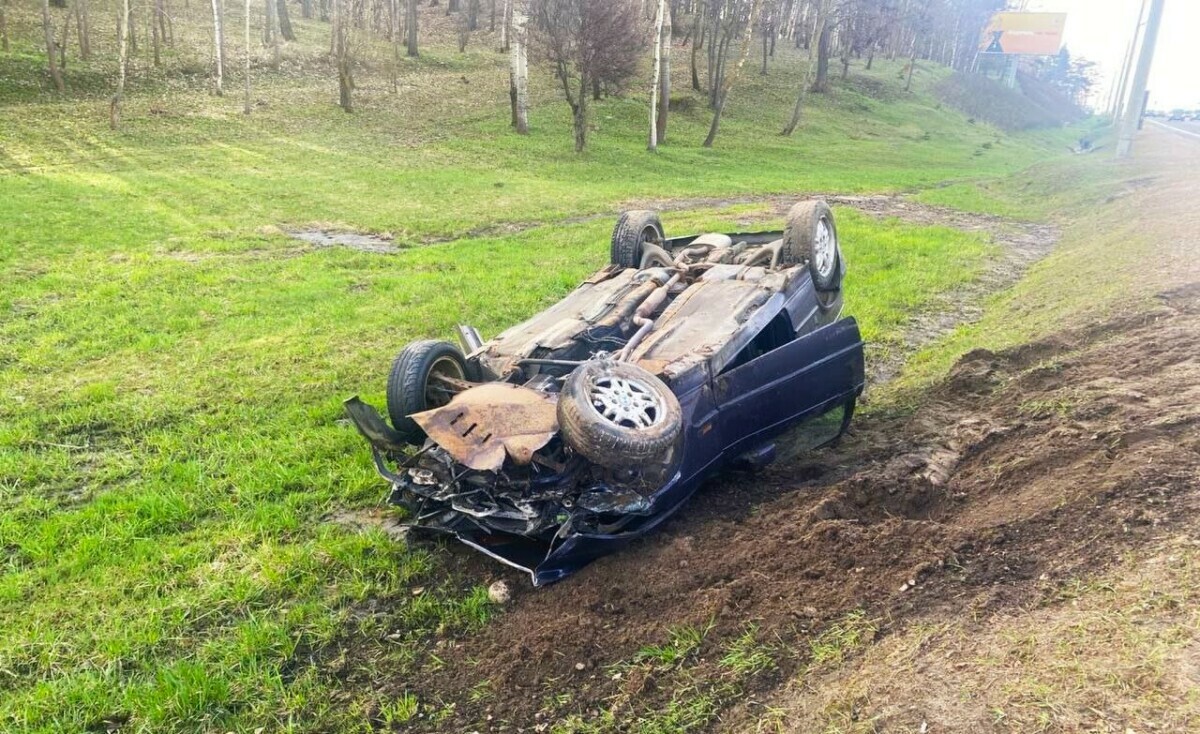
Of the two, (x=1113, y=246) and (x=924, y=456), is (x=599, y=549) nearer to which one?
(x=924, y=456)

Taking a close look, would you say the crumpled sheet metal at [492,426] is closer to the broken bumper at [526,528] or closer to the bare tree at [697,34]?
the broken bumper at [526,528]

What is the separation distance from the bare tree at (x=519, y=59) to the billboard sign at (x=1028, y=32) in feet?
200

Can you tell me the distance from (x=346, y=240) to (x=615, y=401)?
993cm

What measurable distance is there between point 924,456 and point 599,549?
7.62ft

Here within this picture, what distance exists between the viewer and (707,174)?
72.7 feet

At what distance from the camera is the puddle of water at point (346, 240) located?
12.0 metres

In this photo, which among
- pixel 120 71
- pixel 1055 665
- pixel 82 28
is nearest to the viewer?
pixel 1055 665

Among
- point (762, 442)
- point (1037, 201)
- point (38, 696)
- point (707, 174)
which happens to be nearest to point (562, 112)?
point (707, 174)

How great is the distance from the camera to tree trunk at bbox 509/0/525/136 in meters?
21.1

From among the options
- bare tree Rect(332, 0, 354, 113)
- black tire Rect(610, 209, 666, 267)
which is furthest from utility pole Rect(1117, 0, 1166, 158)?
bare tree Rect(332, 0, 354, 113)

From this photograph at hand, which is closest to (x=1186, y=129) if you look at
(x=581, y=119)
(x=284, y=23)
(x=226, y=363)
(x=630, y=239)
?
(x=581, y=119)

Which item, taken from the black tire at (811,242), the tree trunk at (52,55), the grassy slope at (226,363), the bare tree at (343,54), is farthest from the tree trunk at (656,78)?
the black tire at (811,242)

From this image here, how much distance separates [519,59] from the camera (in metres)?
23.1

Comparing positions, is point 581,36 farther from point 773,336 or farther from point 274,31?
point 773,336
